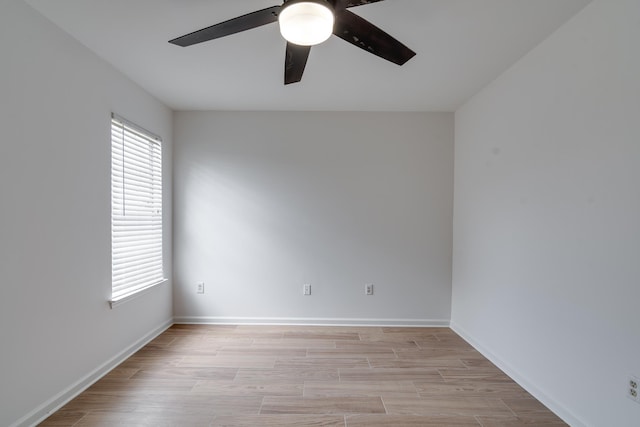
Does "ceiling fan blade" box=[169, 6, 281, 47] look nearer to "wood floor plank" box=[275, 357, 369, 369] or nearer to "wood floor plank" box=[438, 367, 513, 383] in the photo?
"wood floor plank" box=[275, 357, 369, 369]

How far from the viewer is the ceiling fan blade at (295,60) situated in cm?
157

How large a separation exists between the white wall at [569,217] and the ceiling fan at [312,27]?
1.09 meters

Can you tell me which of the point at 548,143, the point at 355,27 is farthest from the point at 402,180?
the point at 355,27

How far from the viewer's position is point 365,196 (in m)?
3.36

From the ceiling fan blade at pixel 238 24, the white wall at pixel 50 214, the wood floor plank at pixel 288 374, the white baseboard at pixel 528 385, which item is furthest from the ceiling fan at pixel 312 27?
the white baseboard at pixel 528 385

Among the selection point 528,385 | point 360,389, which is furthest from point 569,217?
point 360,389

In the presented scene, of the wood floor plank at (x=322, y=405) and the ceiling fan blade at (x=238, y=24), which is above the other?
the ceiling fan blade at (x=238, y=24)

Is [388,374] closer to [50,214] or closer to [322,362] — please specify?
[322,362]

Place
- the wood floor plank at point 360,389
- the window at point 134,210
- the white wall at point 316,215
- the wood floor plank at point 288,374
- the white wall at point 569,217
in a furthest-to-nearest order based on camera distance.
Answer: the white wall at point 316,215
the window at point 134,210
the wood floor plank at point 288,374
the wood floor plank at point 360,389
the white wall at point 569,217

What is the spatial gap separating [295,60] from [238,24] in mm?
383

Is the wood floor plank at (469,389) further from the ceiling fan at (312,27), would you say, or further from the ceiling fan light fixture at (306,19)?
the ceiling fan light fixture at (306,19)

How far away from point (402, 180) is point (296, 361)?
2191mm

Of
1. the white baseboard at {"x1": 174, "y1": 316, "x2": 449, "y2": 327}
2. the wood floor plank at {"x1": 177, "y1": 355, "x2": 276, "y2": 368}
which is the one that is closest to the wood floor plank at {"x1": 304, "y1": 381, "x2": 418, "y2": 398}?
the wood floor plank at {"x1": 177, "y1": 355, "x2": 276, "y2": 368}

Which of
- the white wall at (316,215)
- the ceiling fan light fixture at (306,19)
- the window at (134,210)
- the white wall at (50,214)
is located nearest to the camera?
the ceiling fan light fixture at (306,19)
